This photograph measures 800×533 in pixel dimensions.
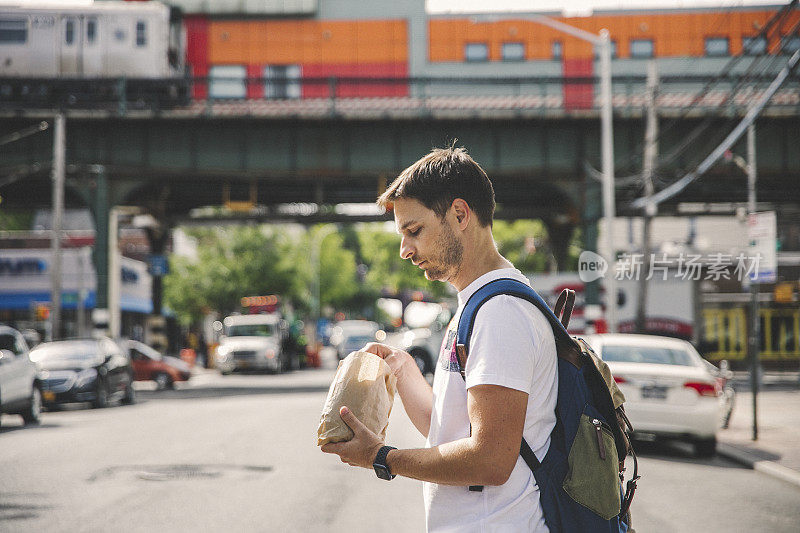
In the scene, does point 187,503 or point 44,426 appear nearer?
point 187,503

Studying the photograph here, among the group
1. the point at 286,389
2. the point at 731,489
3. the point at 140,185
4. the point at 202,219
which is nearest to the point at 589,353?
the point at 731,489

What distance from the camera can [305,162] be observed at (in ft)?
98.6

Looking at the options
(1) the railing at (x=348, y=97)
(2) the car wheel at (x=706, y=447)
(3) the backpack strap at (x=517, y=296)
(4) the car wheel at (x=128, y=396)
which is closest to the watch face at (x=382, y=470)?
(3) the backpack strap at (x=517, y=296)

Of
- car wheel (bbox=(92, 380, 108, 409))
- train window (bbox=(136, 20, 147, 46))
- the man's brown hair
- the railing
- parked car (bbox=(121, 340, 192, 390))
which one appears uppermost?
train window (bbox=(136, 20, 147, 46))

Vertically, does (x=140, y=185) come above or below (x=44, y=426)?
above

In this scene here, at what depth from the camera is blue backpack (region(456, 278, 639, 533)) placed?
7.59ft

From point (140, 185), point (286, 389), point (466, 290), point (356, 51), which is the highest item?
point (356, 51)

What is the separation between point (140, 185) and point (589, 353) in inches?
1203

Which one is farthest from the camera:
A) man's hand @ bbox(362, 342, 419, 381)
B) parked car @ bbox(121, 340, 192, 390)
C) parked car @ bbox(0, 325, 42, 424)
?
parked car @ bbox(121, 340, 192, 390)

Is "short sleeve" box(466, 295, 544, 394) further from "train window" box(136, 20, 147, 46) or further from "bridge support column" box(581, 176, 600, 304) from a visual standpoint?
"bridge support column" box(581, 176, 600, 304)

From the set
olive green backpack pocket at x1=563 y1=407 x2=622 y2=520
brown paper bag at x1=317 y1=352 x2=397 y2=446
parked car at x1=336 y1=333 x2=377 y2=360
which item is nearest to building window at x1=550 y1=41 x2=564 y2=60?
parked car at x1=336 y1=333 x2=377 y2=360

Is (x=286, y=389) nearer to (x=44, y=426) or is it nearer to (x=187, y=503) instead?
(x=44, y=426)

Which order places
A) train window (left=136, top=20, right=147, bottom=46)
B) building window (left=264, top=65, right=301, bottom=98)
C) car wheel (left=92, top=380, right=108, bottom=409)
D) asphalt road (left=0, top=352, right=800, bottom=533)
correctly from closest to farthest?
asphalt road (left=0, top=352, right=800, bottom=533), car wheel (left=92, top=380, right=108, bottom=409), train window (left=136, top=20, right=147, bottom=46), building window (left=264, top=65, right=301, bottom=98)

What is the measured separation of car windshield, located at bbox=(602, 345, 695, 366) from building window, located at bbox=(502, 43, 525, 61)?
64.7 ft
